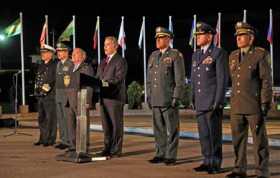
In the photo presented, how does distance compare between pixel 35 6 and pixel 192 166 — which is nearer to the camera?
pixel 192 166

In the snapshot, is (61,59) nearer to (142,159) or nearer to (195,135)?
(142,159)

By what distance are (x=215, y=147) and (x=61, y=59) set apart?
4.28 m

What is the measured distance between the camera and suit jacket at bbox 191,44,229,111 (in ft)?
28.0

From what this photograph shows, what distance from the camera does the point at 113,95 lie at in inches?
420

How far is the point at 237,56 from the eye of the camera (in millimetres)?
8195

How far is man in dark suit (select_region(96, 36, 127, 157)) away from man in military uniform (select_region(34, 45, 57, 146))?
2211 millimetres

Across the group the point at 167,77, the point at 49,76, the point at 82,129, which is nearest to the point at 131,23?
the point at 49,76

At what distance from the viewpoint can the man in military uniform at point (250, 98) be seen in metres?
7.90

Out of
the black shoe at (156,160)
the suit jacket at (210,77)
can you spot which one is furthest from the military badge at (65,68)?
the suit jacket at (210,77)

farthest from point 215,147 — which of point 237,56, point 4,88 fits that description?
point 4,88

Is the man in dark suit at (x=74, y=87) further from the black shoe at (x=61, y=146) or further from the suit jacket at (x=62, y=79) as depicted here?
the black shoe at (x=61, y=146)

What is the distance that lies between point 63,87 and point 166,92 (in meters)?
2.69

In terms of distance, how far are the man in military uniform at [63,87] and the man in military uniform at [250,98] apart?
13.7 ft

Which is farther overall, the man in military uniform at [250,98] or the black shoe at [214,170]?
the black shoe at [214,170]
